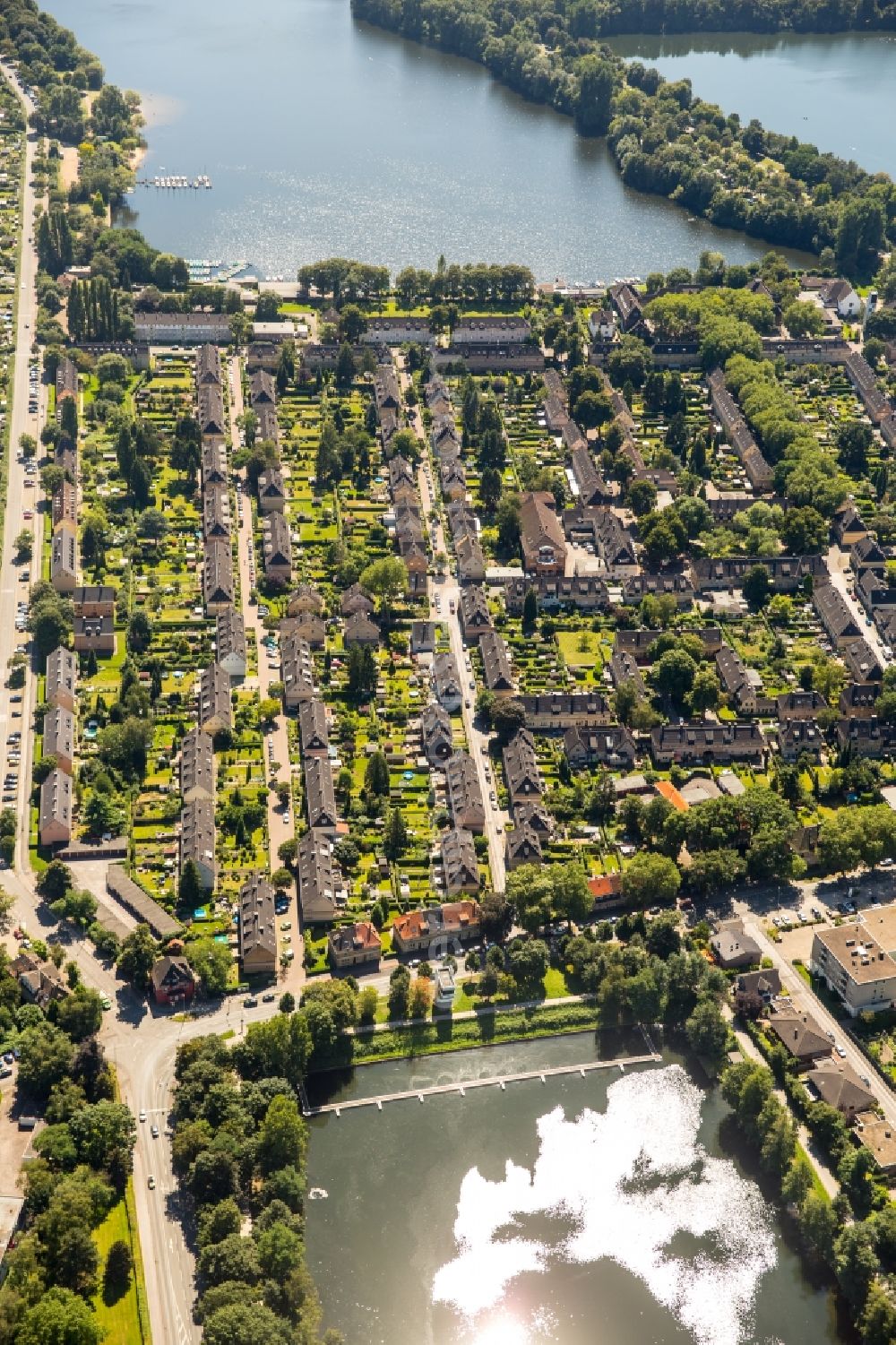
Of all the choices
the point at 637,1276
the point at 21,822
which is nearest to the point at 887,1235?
the point at 637,1276

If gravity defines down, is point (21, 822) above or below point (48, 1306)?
above

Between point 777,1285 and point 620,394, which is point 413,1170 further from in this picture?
point 620,394

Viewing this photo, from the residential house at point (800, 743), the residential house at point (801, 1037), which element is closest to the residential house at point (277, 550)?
the residential house at point (800, 743)

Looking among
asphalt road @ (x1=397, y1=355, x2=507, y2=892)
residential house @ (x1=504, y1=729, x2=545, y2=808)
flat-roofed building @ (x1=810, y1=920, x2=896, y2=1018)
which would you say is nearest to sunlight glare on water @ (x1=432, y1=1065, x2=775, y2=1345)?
flat-roofed building @ (x1=810, y1=920, x2=896, y2=1018)

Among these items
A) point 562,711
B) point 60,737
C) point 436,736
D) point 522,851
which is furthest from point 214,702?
point 522,851

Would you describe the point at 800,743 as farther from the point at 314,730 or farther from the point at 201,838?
the point at 201,838

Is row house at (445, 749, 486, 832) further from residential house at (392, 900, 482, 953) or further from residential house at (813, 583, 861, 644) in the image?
residential house at (813, 583, 861, 644)
